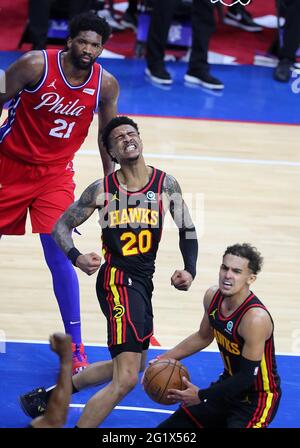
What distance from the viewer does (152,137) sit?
1154 centimetres

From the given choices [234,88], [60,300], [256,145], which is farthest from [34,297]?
[234,88]

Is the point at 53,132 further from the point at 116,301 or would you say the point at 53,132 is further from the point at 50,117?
the point at 116,301

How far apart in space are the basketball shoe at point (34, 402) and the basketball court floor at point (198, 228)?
0.08 meters

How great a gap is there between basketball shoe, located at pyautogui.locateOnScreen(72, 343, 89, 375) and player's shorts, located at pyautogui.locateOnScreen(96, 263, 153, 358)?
817mm

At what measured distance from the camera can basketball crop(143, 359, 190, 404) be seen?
5.83m

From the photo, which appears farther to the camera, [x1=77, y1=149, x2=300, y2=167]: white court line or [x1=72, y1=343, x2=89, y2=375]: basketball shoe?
[x1=77, y1=149, x2=300, y2=167]: white court line

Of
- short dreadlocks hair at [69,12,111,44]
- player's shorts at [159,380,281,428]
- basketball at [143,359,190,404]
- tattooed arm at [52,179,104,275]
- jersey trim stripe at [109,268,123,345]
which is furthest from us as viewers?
short dreadlocks hair at [69,12,111,44]

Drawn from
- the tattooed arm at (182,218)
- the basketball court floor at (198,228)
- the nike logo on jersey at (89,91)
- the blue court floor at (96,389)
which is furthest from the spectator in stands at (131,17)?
the tattooed arm at (182,218)

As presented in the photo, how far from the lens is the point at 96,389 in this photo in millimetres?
6738

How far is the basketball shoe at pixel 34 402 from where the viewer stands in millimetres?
6297

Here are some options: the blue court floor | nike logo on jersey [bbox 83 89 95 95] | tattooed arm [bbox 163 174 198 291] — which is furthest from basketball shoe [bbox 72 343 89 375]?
nike logo on jersey [bbox 83 89 95 95]

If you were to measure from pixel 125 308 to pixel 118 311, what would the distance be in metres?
0.05

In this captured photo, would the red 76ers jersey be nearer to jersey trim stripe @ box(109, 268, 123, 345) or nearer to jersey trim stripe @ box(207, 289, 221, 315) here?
jersey trim stripe @ box(109, 268, 123, 345)

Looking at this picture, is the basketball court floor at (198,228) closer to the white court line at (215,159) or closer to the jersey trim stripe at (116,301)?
the white court line at (215,159)
